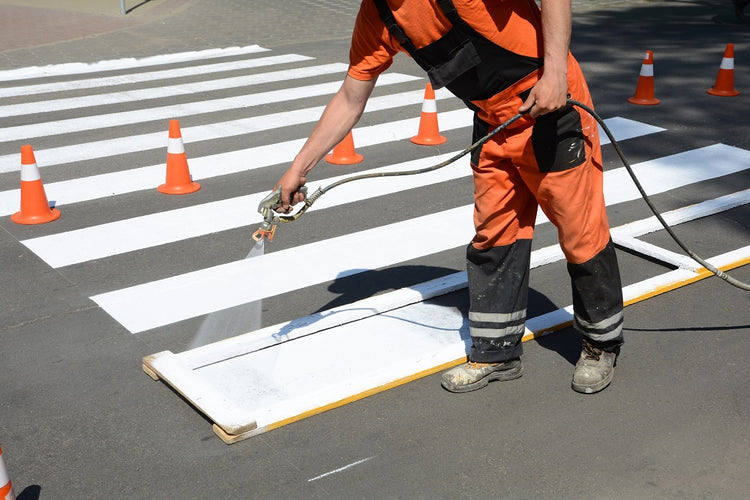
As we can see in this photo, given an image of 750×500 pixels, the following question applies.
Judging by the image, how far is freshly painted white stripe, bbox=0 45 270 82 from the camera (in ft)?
38.1

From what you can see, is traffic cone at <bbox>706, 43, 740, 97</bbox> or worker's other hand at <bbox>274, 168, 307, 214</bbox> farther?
traffic cone at <bbox>706, 43, 740, 97</bbox>

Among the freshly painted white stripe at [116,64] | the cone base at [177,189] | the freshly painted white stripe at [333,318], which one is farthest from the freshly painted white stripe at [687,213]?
the freshly painted white stripe at [116,64]

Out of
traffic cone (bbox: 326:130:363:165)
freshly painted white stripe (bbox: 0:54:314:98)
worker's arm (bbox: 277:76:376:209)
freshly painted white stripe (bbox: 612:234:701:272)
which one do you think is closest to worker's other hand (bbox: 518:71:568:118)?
worker's arm (bbox: 277:76:376:209)

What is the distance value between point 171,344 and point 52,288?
1.12 meters

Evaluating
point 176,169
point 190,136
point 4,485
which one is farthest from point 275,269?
point 190,136

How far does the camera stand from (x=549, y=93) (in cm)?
350

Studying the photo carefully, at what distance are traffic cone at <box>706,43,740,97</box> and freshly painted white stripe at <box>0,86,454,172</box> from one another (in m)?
3.40

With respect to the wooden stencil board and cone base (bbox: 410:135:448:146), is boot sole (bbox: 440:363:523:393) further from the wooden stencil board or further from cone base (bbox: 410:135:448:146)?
cone base (bbox: 410:135:448:146)

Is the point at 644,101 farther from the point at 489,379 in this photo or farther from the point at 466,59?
the point at 466,59

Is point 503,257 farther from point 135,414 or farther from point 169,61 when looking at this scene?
point 169,61

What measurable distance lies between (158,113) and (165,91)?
113 centimetres

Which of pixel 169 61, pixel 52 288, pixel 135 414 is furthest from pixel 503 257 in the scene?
pixel 169 61

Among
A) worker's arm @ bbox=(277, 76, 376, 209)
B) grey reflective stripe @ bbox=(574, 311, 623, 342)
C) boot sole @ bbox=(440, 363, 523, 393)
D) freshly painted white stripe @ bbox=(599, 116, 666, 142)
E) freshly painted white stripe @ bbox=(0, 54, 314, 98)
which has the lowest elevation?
freshly painted white stripe @ bbox=(599, 116, 666, 142)

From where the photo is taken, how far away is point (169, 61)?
12.5 metres
